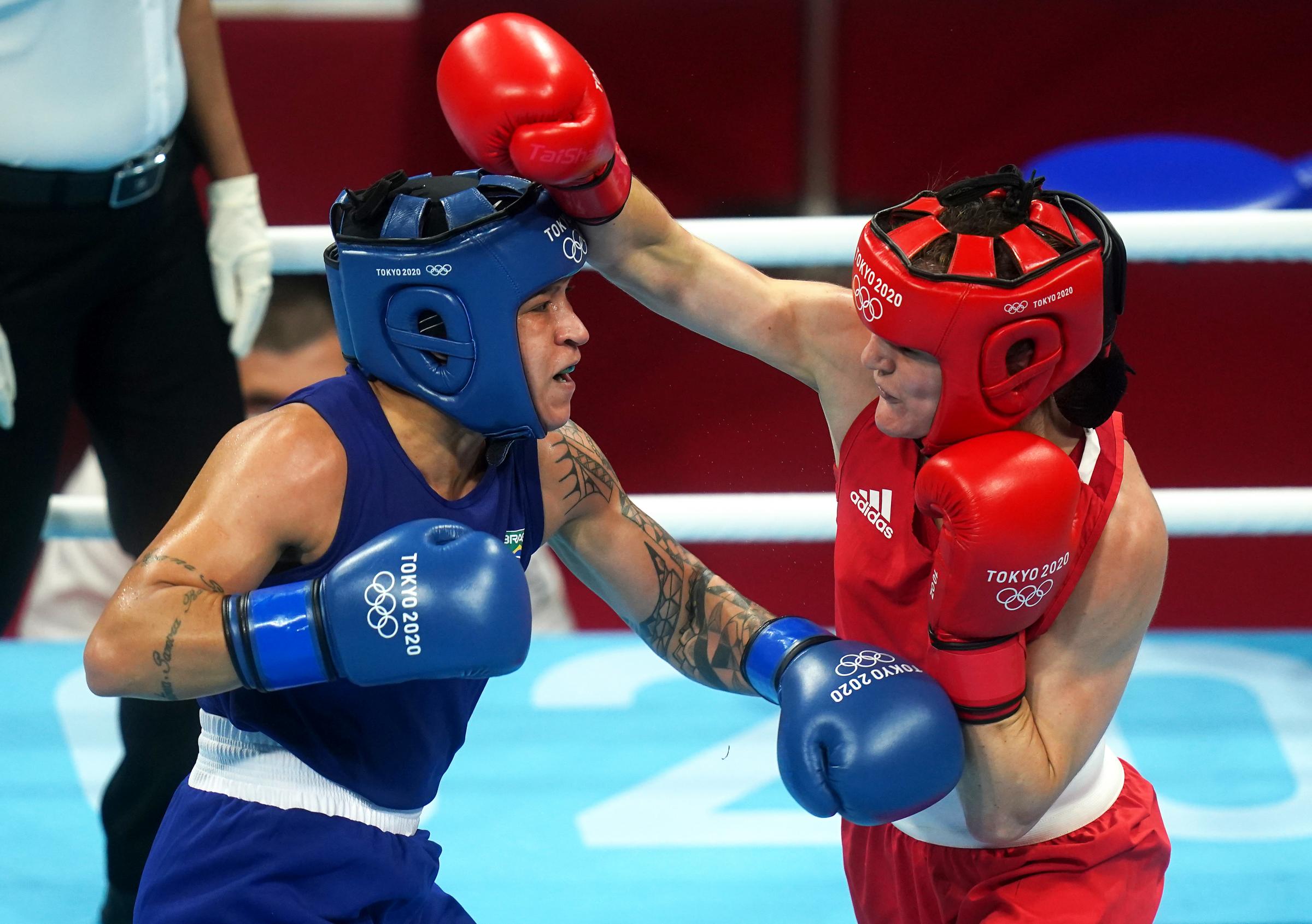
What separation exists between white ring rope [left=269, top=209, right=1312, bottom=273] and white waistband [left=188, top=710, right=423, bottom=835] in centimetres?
125

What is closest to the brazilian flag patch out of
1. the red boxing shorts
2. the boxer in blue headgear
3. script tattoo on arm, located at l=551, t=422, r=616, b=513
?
the boxer in blue headgear

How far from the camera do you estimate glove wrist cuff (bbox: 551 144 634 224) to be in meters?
2.09

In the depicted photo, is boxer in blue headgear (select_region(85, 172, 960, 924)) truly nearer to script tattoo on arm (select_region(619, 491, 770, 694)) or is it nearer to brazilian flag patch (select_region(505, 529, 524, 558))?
brazilian flag patch (select_region(505, 529, 524, 558))

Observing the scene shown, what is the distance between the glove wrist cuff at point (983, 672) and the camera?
1.91 m

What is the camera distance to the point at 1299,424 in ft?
17.5

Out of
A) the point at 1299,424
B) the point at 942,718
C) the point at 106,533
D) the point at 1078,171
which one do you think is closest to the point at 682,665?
the point at 942,718

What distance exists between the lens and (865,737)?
1.91 meters

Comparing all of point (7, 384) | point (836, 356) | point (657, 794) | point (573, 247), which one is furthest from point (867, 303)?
point (657, 794)

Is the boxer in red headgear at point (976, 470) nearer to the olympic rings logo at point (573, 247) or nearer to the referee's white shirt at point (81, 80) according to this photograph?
the olympic rings logo at point (573, 247)

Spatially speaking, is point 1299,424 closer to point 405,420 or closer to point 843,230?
point 843,230

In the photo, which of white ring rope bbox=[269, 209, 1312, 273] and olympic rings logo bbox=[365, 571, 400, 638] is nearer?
olympic rings logo bbox=[365, 571, 400, 638]

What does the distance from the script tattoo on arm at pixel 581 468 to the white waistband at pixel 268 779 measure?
546 mm

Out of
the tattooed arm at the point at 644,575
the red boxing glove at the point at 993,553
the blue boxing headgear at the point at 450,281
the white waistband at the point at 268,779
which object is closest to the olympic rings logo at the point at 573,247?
the blue boxing headgear at the point at 450,281

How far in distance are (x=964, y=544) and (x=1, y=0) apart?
180 cm
